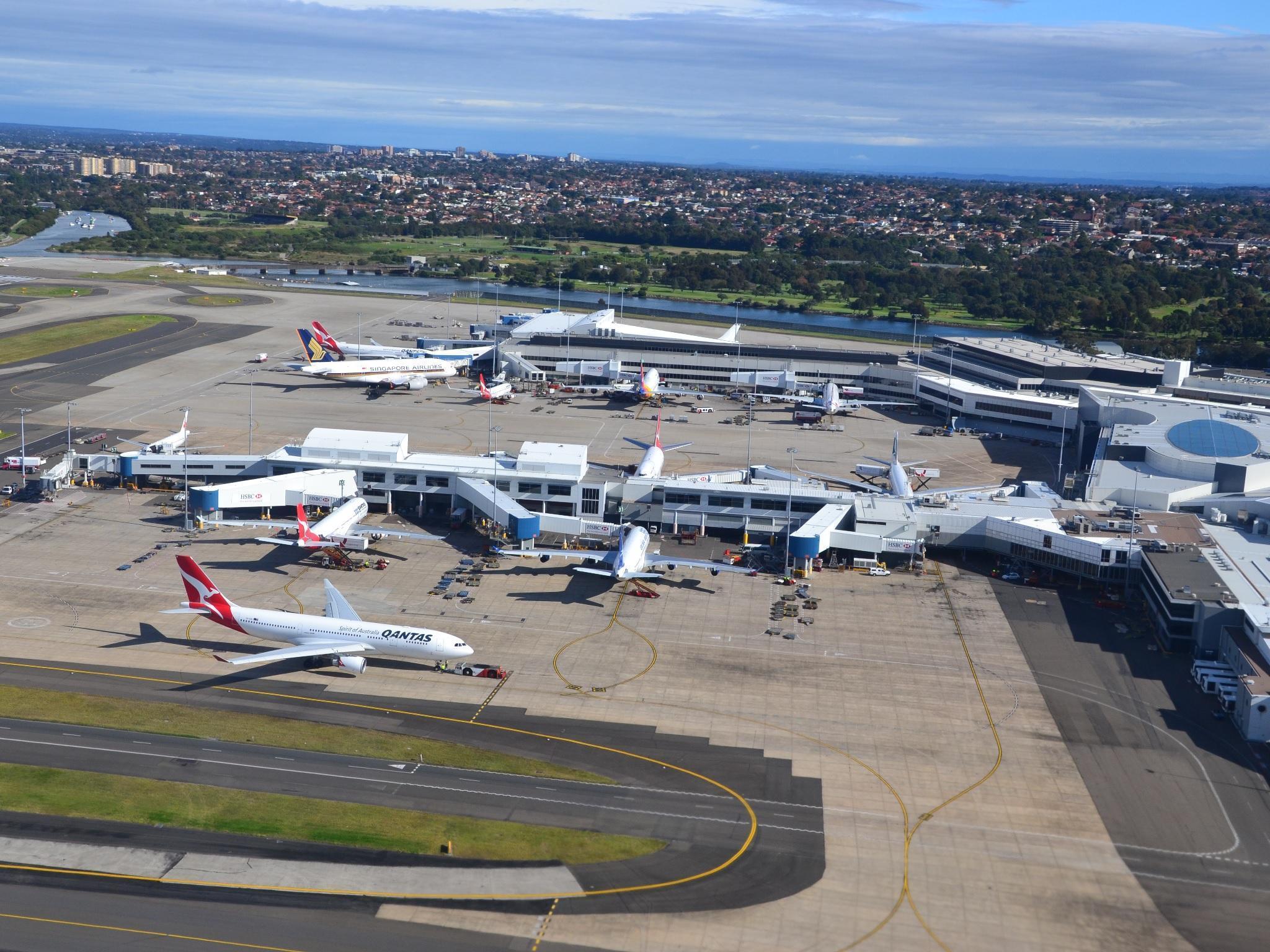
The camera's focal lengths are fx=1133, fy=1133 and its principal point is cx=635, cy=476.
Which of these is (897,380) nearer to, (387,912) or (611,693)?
(611,693)

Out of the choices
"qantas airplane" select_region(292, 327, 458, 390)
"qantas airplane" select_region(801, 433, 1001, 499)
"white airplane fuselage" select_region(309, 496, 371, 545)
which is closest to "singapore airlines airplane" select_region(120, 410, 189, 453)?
"white airplane fuselage" select_region(309, 496, 371, 545)

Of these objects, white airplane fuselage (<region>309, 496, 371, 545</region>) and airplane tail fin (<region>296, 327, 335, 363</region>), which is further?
airplane tail fin (<region>296, 327, 335, 363</region>)

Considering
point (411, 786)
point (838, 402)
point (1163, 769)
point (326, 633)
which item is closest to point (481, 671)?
point (326, 633)

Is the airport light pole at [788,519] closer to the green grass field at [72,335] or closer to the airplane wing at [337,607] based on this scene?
the airplane wing at [337,607]

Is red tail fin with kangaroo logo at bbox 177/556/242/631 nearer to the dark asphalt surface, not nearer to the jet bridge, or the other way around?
the jet bridge

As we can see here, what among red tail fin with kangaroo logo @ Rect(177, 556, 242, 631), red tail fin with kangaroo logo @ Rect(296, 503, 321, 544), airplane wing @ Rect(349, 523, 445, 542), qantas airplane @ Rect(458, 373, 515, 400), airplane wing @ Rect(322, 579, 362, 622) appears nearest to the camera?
red tail fin with kangaroo logo @ Rect(177, 556, 242, 631)

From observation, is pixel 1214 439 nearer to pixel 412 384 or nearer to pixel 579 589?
pixel 579 589
